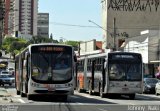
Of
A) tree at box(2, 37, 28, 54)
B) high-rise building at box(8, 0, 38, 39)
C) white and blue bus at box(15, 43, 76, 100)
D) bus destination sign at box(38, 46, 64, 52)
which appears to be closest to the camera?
white and blue bus at box(15, 43, 76, 100)

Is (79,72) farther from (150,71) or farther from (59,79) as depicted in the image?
(150,71)

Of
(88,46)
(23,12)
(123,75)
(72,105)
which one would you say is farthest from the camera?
(88,46)

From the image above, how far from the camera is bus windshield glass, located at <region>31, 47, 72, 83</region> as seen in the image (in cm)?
2861

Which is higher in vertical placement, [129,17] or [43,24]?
[129,17]

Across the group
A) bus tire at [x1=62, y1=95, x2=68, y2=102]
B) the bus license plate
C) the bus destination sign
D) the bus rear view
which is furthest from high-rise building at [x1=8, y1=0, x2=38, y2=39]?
the bus license plate

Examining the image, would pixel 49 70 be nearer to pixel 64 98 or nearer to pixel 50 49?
pixel 50 49

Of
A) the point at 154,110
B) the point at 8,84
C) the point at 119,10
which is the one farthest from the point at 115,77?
the point at 119,10

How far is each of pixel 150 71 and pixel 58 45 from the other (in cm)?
5278

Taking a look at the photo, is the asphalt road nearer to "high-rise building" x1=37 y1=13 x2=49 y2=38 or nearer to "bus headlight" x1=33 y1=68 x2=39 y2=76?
"bus headlight" x1=33 y1=68 x2=39 y2=76

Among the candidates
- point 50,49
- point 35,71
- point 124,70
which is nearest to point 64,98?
point 35,71

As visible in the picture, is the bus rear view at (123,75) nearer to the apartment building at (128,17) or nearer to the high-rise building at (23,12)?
the high-rise building at (23,12)

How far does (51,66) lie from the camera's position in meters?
28.7

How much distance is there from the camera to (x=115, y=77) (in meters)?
33.5

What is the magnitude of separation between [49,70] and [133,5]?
310 feet
